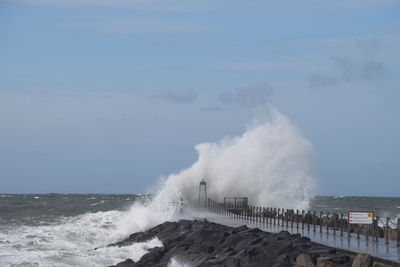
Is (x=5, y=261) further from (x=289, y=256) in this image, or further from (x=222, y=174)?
(x=222, y=174)

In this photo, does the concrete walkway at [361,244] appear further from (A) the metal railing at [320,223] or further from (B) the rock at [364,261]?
(B) the rock at [364,261]

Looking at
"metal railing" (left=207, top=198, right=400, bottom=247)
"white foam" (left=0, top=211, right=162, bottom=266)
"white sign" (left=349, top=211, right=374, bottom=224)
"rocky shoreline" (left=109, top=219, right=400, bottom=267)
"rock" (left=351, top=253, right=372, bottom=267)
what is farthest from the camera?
"white foam" (left=0, top=211, right=162, bottom=266)

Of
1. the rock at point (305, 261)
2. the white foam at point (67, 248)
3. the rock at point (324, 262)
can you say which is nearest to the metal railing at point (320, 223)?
the rock at point (305, 261)

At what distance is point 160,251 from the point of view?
20.8 meters

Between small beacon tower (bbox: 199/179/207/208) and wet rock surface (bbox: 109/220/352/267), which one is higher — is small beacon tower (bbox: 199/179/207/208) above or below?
above

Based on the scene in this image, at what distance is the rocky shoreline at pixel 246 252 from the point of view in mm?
14312

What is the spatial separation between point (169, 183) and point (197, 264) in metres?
32.2

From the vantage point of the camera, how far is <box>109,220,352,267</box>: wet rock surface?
→ 15438 mm

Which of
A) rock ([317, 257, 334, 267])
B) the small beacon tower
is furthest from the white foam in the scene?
rock ([317, 257, 334, 267])

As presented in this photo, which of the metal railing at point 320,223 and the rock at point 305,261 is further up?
the metal railing at point 320,223

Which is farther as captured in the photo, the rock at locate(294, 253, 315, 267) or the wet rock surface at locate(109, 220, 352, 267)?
the wet rock surface at locate(109, 220, 352, 267)

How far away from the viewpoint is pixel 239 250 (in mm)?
17969

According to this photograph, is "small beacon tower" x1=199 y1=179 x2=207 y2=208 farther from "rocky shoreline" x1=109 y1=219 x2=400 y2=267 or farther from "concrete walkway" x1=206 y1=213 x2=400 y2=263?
"concrete walkway" x1=206 y1=213 x2=400 y2=263

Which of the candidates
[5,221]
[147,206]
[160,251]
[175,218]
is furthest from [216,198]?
[160,251]
